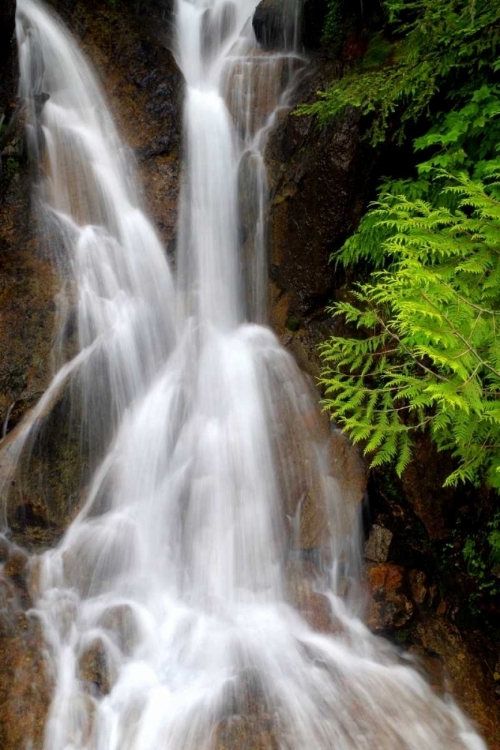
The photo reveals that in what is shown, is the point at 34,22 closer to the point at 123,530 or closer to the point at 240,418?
the point at 240,418

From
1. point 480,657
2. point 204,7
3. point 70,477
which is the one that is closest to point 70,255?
point 70,477

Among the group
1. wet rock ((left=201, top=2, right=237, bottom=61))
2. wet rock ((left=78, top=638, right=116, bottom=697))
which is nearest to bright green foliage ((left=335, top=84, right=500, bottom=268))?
wet rock ((left=78, top=638, right=116, bottom=697))

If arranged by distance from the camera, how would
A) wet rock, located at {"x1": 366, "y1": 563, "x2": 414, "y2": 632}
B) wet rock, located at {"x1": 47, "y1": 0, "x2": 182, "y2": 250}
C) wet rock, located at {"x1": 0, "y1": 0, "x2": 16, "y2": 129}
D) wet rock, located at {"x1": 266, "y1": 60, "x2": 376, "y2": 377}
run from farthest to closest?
wet rock, located at {"x1": 47, "y1": 0, "x2": 182, "y2": 250}
wet rock, located at {"x1": 0, "y1": 0, "x2": 16, "y2": 129}
wet rock, located at {"x1": 266, "y1": 60, "x2": 376, "y2": 377}
wet rock, located at {"x1": 366, "y1": 563, "x2": 414, "y2": 632}

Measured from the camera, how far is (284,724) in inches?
172

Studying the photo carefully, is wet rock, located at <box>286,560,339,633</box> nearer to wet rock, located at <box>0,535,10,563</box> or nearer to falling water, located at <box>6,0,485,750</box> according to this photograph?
falling water, located at <box>6,0,485,750</box>

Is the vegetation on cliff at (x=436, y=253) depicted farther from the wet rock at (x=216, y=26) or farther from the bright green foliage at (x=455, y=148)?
the wet rock at (x=216, y=26)

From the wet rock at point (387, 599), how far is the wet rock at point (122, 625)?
2.55 meters

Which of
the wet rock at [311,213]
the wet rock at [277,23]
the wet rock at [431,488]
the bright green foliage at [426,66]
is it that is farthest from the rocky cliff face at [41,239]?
the wet rock at [431,488]

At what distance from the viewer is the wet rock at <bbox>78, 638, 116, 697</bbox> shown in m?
4.63

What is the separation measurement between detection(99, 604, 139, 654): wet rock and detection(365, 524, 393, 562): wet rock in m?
2.73

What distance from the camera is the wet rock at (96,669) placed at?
15.2 feet

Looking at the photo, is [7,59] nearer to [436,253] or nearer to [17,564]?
[436,253]

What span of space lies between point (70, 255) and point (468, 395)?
595 centimetres

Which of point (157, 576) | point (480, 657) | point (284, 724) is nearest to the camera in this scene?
point (284, 724)
